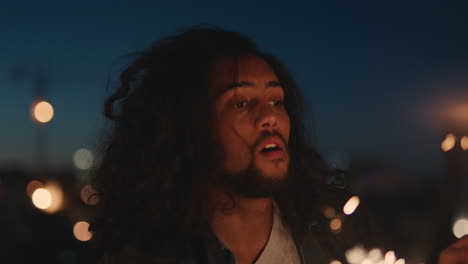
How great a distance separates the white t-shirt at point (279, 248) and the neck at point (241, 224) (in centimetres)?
3

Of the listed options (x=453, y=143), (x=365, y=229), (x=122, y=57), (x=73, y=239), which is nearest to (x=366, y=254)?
(x=365, y=229)

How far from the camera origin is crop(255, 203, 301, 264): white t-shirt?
291cm

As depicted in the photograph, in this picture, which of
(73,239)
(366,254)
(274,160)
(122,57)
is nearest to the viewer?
(274,160)

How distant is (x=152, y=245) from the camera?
2.95 meters

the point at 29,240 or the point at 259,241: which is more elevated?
the point at 259,241

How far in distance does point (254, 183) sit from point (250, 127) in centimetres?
29

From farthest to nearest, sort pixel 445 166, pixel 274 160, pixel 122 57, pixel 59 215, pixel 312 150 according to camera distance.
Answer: pixel 59 215
pixel 312 150
pixel 122 57
pixel 274 160
pixel 445 166

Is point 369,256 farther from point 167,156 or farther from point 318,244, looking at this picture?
point 167,156

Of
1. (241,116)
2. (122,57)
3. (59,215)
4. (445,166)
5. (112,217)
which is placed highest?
(122,57)

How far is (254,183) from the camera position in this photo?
284 cm

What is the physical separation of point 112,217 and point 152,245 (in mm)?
373

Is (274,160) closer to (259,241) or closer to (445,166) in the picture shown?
(259,241)

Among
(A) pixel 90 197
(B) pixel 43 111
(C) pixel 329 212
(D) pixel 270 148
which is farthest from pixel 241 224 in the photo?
(B) pixel 43 111

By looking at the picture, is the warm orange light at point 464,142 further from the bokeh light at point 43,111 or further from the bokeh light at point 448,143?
the bokeh light at point 43,111
